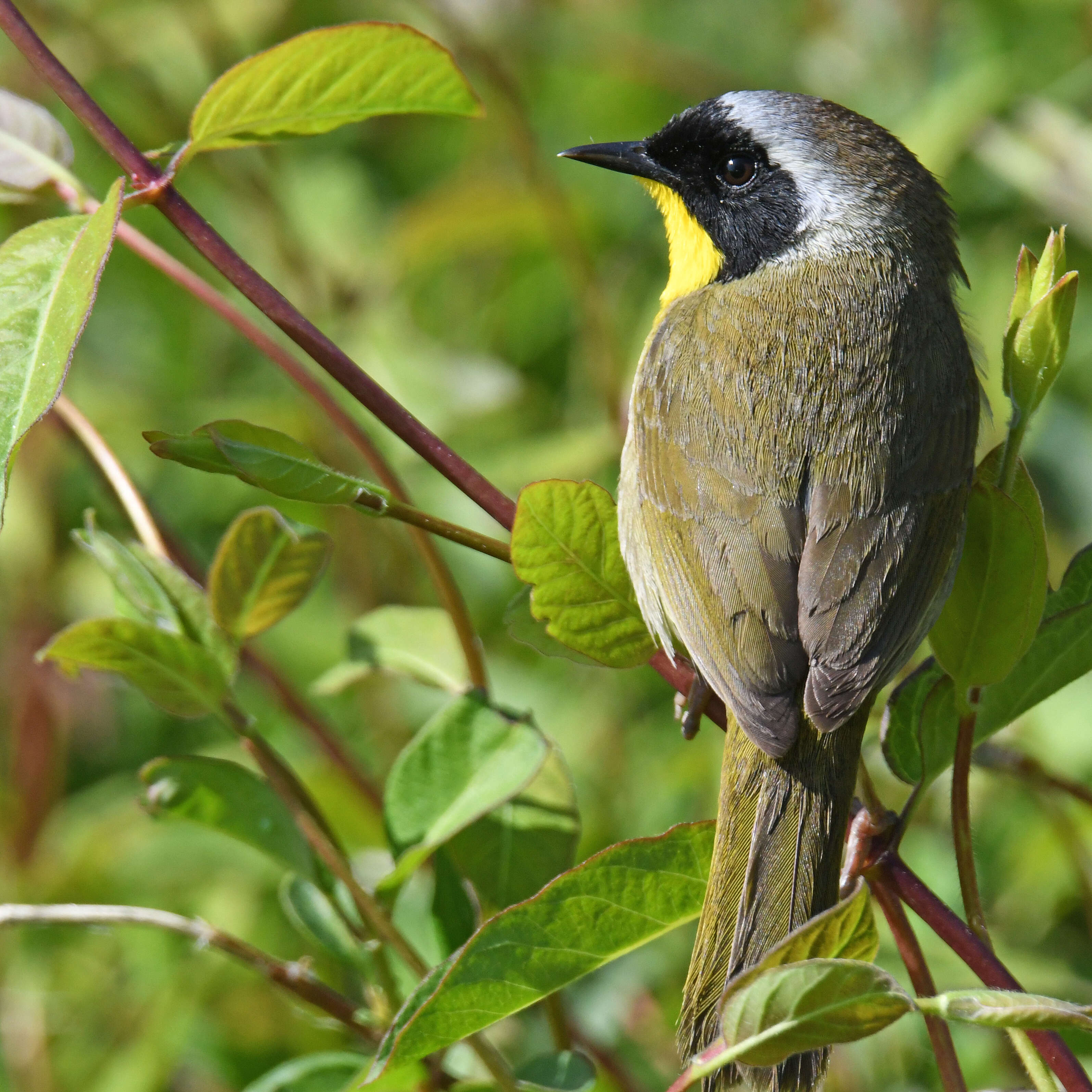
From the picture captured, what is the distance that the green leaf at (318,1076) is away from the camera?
1818 mm

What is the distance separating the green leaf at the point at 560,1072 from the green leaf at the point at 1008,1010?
1.90 ft

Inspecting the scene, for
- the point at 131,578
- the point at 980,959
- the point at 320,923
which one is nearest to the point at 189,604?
the point at 131,578

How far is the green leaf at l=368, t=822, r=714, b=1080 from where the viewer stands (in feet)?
4.60

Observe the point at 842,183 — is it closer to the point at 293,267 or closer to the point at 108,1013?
the point at 293,267

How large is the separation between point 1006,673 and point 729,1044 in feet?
1.59

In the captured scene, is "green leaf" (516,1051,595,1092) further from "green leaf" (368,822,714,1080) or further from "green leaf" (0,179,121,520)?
"green leaf" (0,179,121,520)

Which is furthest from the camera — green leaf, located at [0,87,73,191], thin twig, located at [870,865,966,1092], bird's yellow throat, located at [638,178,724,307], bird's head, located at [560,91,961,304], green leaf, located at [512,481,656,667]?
bird's yellow throat, located at [638,178,724,307]

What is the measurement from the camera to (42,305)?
1.36m

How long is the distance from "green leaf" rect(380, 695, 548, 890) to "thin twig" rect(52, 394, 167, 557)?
43 cm

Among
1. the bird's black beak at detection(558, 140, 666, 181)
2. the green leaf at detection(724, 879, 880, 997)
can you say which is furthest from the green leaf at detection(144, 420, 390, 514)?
the bird's black beak at detection(558, 140, 666, 181)

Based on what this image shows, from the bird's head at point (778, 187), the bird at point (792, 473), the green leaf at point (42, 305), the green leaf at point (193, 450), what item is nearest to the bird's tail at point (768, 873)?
the bird at point (792, 473)

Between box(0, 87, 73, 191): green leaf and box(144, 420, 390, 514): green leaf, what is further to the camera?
box(0, 87, 73, 191): green leaf

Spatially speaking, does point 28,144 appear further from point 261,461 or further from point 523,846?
point 523,846

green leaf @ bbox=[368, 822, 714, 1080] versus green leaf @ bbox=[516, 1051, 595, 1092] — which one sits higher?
green leaf @ bbox=[368, 822, 714, 1080]
